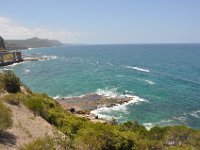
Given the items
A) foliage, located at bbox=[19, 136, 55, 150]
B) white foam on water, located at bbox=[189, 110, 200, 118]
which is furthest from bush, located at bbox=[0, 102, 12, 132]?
white foam on water, located at bbox=[189, 110, 200, 118]

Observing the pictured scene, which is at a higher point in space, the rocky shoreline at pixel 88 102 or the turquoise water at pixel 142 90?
the rocky shoreline at pixel 88 102

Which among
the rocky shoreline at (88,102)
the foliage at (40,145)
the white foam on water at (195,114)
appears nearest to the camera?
the foliage at (40,145)

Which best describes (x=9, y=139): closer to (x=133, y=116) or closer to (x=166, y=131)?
(x=166, y=131)

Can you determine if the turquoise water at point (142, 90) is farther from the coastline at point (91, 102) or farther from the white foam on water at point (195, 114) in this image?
the coastline at point (91, 102)

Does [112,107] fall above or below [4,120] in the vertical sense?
below

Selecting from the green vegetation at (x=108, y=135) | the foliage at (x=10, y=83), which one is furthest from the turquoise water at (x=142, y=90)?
the foliage at (x=10, y=83)

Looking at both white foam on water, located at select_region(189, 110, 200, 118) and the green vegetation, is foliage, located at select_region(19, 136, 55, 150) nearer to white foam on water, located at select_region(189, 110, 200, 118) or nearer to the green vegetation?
the green vegetation

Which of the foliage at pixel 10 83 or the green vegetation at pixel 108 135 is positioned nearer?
the green vegetation at pixel 108 135

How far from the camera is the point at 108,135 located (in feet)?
86.0

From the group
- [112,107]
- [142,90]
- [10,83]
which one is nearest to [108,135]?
[10,83]

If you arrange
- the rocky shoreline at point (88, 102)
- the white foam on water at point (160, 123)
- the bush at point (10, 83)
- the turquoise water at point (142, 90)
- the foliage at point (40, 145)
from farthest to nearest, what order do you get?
1. the rocky shoreline at point (88, 102)
2. the turquoise water at point (142, 90)
3. the white foam on water at point (160, 123)
4. the bush at point (10, 83)
5. the foliage at point (40, 145)

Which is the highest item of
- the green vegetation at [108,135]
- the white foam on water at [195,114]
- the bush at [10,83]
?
the bush at [10,83]

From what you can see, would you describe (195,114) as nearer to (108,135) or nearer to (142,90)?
(142,90)

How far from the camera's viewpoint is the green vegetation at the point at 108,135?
2388 centimetres
